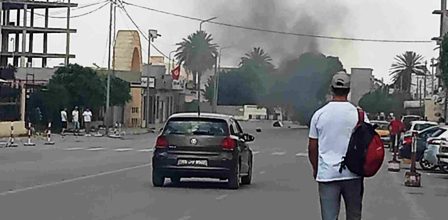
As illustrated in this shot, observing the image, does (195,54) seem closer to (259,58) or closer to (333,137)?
(259,58)

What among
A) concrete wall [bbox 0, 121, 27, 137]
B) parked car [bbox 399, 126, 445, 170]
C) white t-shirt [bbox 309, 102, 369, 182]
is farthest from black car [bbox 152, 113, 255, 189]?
concrete wall [bbox 0, 121, 27, 137]

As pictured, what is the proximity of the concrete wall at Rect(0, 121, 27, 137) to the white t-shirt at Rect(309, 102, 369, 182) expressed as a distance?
44.7 m

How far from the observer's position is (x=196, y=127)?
856 inches

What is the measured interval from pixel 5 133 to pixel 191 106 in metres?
55.6

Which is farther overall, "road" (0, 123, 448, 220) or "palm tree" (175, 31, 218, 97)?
"palm tree" (175, 31, 218, 97)

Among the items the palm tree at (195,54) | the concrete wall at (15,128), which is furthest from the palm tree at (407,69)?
the concrete wall at (15,128)

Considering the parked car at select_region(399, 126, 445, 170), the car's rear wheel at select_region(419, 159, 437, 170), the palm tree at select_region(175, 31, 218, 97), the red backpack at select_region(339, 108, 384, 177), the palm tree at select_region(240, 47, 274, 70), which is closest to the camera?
the red backpack at select_region(339, 108, 384, 177)

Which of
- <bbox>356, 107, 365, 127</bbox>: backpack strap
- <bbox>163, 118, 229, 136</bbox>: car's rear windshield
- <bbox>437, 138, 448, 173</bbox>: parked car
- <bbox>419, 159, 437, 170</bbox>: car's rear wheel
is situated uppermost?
<bbox>356, 107, 365, 127</bbox>: backpack strap

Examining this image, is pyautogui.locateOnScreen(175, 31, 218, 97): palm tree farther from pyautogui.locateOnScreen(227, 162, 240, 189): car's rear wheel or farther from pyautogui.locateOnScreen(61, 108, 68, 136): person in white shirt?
pyautogui.locateOnScreen(227, 162, 240, 189): car's rear wheel

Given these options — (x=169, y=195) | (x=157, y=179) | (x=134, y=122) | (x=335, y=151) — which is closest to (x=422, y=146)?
(x=157, y=179)

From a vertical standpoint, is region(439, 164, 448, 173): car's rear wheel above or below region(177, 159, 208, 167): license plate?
below

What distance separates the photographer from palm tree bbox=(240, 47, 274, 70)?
6298 centimetres

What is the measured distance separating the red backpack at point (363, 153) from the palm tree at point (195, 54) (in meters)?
80.8

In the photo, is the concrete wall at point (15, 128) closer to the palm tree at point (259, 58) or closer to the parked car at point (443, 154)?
the palm tree at point (259, 58)
